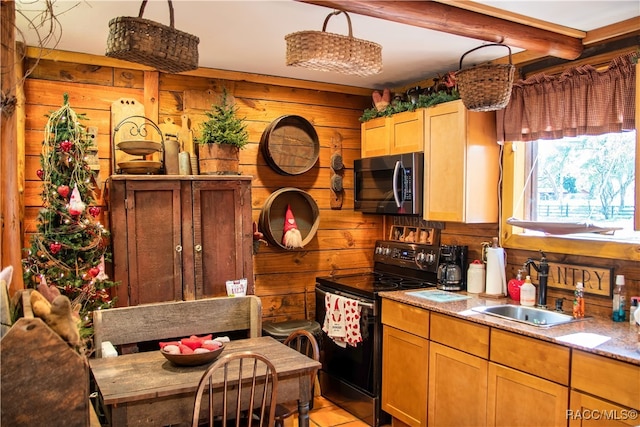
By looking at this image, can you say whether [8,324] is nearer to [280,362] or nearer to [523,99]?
[280,362]

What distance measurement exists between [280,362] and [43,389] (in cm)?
123

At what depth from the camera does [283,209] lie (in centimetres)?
392

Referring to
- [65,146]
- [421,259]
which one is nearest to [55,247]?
[65,146]

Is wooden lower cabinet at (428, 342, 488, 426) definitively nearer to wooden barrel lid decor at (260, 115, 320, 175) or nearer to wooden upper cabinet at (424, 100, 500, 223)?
wooden upper cabinet at (424, 100, 500, 223)

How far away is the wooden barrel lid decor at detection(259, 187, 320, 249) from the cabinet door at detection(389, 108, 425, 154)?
0.75m

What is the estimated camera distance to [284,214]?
3.92 meters

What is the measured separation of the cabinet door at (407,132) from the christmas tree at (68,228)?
2.03 m

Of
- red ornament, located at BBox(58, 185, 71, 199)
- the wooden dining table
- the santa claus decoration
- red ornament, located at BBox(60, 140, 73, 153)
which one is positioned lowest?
the wooden dining table

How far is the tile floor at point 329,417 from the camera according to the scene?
3.42m

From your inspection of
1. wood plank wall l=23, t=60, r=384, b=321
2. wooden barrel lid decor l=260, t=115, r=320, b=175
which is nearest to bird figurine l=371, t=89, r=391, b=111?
wood plank wall l=23, t=60, r=384, b=321

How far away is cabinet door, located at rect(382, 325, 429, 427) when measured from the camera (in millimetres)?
3053

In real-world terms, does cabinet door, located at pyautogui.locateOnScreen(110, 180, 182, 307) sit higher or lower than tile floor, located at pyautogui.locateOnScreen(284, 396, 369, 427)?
higher

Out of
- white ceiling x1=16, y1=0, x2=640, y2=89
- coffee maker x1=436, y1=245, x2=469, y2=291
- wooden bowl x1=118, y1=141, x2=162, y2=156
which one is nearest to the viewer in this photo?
white ceiling x1=16, y1=0, x2=640, y2=89

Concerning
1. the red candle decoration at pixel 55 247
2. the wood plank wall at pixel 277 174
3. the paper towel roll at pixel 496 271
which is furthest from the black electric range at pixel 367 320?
the red candle decoration at pixel 55 247
